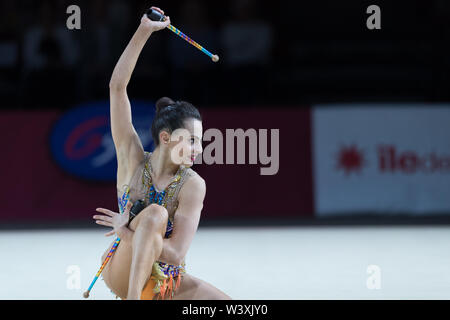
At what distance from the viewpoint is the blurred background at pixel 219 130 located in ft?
25.6

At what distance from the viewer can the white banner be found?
7.77 metres

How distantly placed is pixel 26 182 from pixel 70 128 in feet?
A: 2.49

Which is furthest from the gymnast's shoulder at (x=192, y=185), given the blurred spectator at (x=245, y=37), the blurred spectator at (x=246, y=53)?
the blurred spectator at (x=245, y=37)

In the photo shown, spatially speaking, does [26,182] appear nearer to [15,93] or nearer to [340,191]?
[15,93]

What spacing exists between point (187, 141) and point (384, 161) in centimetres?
502

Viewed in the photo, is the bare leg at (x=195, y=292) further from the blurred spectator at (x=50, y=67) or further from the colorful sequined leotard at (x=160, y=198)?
the blurred spectator at (x=50, y=67)

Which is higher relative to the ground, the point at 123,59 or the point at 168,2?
the point at 168,2

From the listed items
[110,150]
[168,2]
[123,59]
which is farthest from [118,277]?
[168,2]

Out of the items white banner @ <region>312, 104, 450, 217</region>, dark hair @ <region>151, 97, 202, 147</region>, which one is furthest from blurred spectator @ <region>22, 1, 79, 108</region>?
dark hair @ <region>151, 97, 202, 147</region>

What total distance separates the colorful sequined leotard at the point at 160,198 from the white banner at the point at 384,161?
15.7 ft

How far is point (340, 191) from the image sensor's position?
784 centimetres

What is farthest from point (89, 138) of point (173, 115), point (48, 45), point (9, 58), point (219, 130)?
point (173, 115)

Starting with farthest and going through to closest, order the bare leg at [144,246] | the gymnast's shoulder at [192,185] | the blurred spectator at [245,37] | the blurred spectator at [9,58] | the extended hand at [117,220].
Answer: the blurred spectator at [9,58]
the blurred spectator at [245,37]
the gymnast's shoulder at [192,185]
the extended hand at [117,220]
the bare leg at [144,246]
